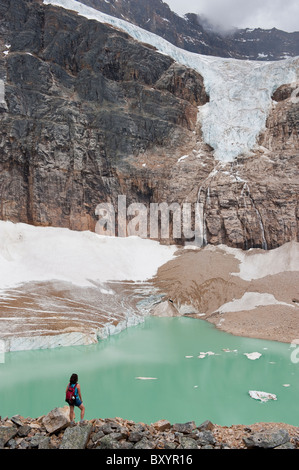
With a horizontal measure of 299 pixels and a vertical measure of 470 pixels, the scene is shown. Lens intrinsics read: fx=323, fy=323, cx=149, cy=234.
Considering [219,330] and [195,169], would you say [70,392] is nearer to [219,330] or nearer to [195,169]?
[219,330]

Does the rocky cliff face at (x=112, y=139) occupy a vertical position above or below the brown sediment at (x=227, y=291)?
above

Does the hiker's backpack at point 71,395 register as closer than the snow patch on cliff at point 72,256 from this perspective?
Yes

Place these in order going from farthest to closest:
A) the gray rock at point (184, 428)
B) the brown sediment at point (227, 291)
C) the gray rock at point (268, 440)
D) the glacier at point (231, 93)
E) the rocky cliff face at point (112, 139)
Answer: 1. the glacier at point (231, 93)
2. the rocky cliff face at point (112, 139)
3. the brown sediment at point (227, 291)
4. the gray rock at point (184, 428)
5. the gray rock at point (268, 440)

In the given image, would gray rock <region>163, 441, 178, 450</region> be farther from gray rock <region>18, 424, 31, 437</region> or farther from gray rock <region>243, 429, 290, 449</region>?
gray rock <region>18, 424, 31, 437</region>

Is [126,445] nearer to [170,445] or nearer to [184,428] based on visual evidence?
[170,445]

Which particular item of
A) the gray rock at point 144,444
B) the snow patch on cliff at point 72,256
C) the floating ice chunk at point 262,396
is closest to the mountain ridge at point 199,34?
the snow patch on cliff at point 72,256

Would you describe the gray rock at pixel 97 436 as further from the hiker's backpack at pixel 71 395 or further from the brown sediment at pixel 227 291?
the brown sediment at pixel 227 291
